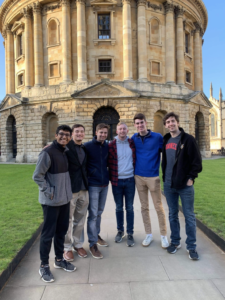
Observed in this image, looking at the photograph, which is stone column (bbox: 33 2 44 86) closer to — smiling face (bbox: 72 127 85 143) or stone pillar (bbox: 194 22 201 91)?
stone pillar (bbox: 194 22 201 91)

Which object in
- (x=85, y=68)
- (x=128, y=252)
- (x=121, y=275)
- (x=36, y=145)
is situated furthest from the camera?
(x=36, y=145)

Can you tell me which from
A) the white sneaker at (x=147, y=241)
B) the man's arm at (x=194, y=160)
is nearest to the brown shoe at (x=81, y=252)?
the white sneaker at (x=147, y=241)

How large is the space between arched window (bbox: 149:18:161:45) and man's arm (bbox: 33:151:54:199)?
24.8 meters

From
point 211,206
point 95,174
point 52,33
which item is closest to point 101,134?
point 95,174

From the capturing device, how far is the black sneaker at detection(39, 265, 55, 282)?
318 centimetres

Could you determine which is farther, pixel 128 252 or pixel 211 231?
pixel 211 231

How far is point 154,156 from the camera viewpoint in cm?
435

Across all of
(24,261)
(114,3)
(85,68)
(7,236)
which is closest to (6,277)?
(24,261)

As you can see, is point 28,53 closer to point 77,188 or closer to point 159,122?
point 159,122

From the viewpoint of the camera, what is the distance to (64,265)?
3473 mm

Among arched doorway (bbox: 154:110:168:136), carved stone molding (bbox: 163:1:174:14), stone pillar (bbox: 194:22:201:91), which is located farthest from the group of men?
stone pillar (bbox: 194:22:201:91)

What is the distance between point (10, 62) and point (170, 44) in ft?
66.9

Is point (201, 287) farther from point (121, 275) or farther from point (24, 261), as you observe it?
point (24, 261)

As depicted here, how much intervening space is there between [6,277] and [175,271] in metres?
2.50
